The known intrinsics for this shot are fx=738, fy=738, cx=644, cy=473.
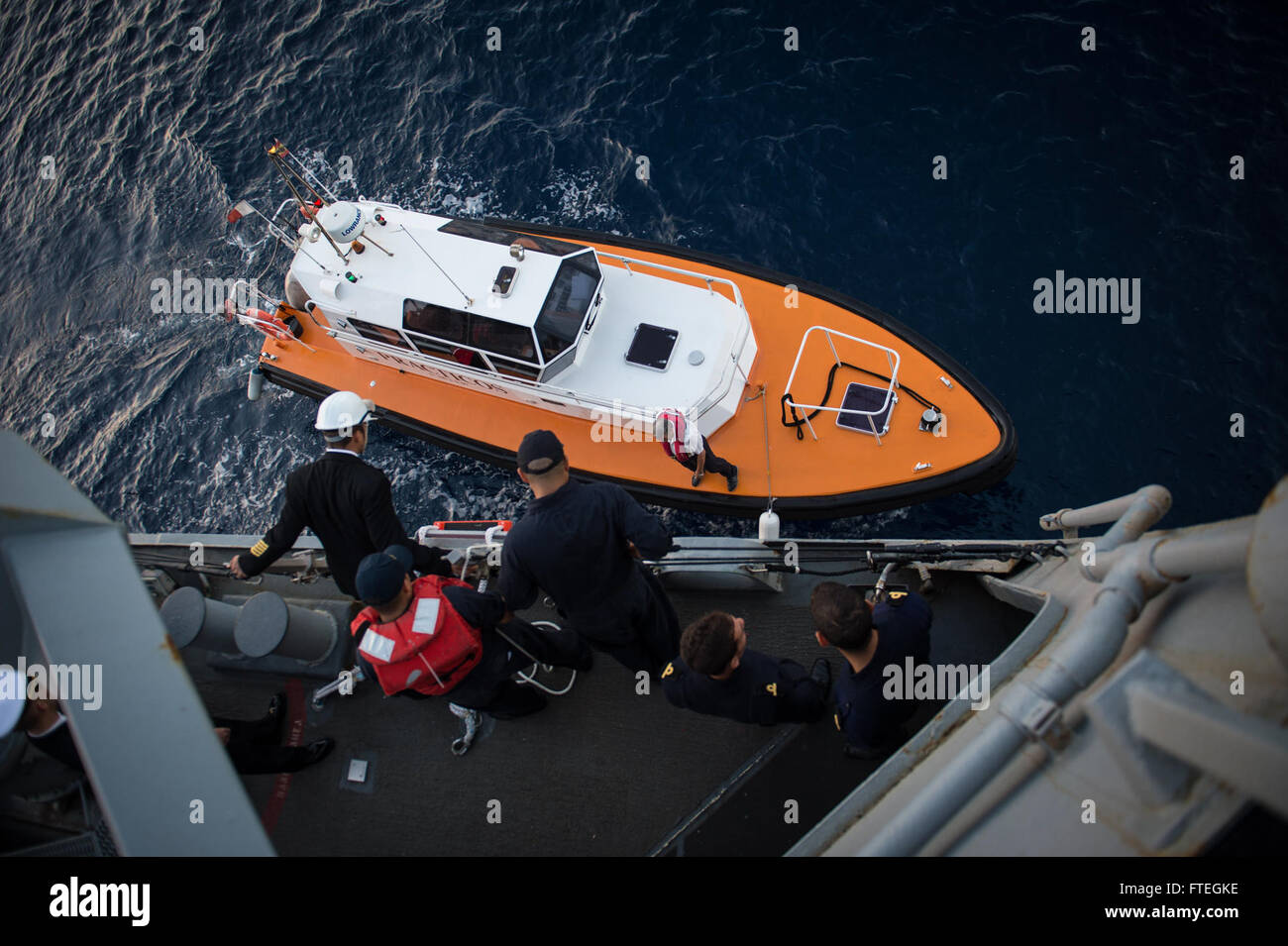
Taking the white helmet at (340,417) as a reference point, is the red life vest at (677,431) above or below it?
below

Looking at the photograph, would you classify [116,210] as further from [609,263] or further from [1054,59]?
[1054,59]

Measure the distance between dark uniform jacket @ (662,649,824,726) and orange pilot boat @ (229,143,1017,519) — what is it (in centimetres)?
300

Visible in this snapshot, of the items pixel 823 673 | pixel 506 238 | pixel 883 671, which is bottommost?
pixel 823 673

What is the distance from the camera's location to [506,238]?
679cm

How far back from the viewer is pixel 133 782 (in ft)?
6.23

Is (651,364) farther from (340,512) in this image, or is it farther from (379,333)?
(340,512)

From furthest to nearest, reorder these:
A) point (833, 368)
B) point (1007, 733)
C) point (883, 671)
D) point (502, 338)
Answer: point (833, 368)
point (502, 338)
point (883, 671)
point (1007, 733)

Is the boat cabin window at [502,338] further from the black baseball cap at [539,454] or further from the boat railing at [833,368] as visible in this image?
the black baseball cap at [539,454]

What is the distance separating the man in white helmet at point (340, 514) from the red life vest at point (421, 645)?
77cm

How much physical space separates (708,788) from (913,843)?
193 cm

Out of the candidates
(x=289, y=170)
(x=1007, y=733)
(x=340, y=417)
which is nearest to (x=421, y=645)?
(x=340, y=417)

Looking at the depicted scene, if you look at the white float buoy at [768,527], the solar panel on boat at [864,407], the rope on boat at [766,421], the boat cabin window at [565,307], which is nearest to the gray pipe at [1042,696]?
the white float buoy at [768,527]

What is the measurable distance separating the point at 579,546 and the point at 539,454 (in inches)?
18.1

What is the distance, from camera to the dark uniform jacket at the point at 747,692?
10.7 feet
